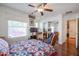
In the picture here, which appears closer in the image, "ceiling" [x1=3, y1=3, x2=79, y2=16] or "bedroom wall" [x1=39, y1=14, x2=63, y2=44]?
"ceiling" [x1=3, y1=3, x2=79, y2=16]

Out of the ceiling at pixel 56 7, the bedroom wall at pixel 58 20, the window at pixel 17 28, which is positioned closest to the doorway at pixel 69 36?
the bedroom wall at pixel 58 20

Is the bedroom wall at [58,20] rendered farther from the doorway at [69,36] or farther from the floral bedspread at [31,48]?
the floral bedspread at [31,48]

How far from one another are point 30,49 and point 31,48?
1.0 inches

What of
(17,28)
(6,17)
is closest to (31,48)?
(17,28)

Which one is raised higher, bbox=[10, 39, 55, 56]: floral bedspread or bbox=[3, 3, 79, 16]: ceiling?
bbox=[3, 3, 79, 16]: ceiling

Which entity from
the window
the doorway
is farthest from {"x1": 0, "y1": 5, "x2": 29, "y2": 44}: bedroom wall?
the doorway

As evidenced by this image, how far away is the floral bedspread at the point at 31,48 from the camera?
72.0 inches

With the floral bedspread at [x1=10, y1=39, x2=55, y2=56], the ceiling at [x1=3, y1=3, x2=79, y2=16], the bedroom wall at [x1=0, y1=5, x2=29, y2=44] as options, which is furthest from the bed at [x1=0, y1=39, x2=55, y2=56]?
Result: the ceiling at [x1=3, y1=3, x2=79, y2=16]

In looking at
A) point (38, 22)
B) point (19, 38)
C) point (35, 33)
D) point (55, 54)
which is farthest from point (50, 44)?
point (19, 38)

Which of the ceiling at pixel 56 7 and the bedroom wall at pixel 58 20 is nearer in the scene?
the ceiling at pixel 56 7

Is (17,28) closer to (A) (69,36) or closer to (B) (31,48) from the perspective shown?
(B) (31,48)

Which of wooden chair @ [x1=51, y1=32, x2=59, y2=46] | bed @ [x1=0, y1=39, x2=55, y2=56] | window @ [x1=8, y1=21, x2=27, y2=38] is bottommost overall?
bed @ [x1=0, y1=39, x2=55, y2=56]

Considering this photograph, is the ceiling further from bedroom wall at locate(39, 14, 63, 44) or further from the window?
the window

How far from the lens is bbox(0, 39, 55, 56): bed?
5.98 ft
